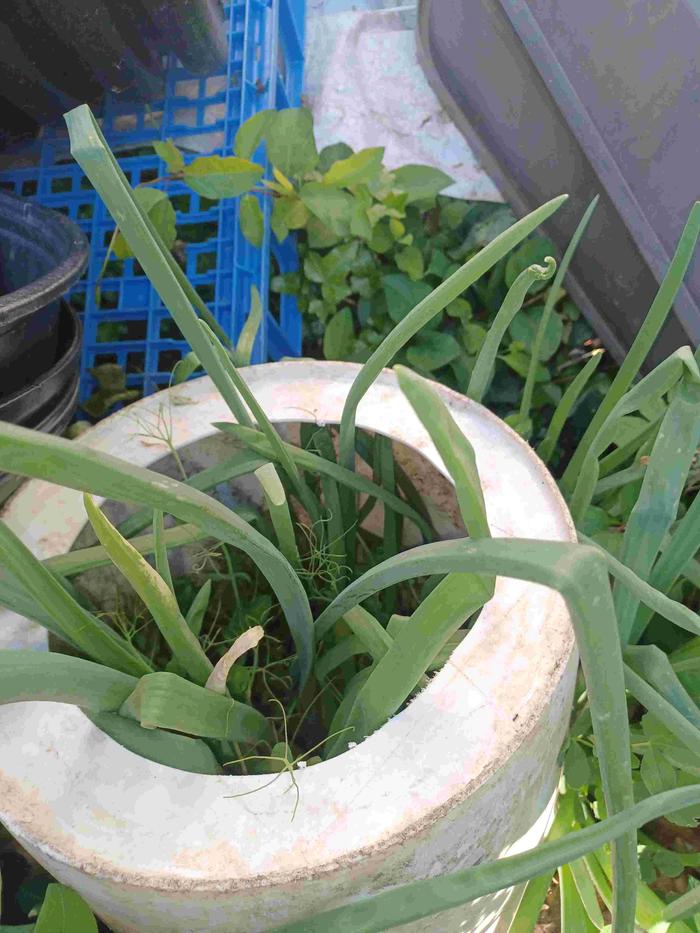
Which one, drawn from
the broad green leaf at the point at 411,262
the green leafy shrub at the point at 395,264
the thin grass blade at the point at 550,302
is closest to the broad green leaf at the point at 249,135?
the green leafy shrub at the point at 395,264

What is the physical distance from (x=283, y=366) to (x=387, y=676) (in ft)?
0.94

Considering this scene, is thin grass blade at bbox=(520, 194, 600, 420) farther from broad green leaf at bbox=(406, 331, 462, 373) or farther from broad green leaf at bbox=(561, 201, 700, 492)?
broad green leaf at bbox=(406, 331, 462, 373)

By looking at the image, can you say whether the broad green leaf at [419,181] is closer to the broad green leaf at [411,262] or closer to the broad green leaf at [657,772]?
the broad green leaf at [411,262]

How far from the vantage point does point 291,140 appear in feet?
2.55

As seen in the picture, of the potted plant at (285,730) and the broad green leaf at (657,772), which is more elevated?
the potted plant at (285,730)

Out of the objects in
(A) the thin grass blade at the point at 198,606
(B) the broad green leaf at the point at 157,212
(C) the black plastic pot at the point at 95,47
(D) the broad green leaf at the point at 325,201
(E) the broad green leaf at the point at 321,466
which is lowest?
(A) the thin grass blade at the point at 198,606

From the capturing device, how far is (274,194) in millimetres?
862

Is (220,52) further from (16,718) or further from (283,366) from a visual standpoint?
(16,718)

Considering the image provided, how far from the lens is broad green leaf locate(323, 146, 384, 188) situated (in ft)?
2.61

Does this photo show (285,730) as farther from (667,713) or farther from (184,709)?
(667,713)

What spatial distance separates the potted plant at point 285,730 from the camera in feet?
0.87

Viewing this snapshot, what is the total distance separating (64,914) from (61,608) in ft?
0.51

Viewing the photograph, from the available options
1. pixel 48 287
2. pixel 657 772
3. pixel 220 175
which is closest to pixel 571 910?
pixel 657 772

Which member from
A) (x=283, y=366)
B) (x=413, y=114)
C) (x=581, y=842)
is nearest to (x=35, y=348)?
(x=283, y=366)
